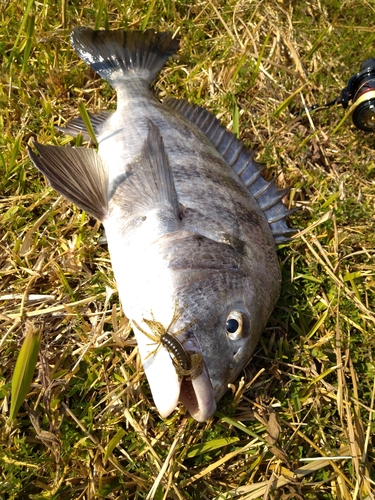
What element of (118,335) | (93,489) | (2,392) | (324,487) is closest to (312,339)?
(324,487)

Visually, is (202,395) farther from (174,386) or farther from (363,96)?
(363,96)

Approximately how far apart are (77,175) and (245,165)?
1.12m

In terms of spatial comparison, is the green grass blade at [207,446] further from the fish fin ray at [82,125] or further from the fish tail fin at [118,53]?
the fish tail fin at [118,53]

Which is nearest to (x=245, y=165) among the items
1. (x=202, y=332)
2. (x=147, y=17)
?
(x=202, y=332)

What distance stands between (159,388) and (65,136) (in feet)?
6.92

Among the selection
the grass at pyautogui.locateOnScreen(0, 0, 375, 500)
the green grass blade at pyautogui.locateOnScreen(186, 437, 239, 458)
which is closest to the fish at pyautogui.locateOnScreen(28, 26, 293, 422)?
the grass at pyautogui.locateOnScreen(0, 0, 375, 500)

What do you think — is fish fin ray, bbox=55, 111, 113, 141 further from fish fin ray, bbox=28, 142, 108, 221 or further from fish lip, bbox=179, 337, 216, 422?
fish lip, bbox=179, 337, 216, 422

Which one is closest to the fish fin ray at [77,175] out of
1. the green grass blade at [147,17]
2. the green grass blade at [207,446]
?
the green grass blade at [207,446]

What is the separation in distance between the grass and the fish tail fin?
0.67 feet

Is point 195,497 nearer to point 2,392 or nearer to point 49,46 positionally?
point 2,392

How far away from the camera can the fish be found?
190 cm

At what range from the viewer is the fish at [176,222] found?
1903 millimetres

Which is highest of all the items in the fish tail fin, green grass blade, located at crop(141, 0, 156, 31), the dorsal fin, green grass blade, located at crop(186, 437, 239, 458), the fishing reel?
the fishing reel

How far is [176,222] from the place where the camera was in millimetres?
2193
